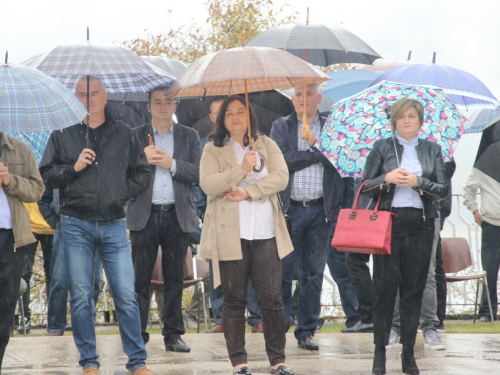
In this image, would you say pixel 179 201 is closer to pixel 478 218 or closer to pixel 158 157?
pixel 158 157

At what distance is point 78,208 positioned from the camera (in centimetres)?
725

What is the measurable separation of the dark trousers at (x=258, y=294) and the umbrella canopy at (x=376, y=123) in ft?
4.44

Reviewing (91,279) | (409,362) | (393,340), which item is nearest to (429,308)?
(393,340)

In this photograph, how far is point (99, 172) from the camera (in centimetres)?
734

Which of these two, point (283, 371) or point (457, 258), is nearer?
point (283, 371)

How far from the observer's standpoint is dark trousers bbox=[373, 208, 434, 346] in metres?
7.37

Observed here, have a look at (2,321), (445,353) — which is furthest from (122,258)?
(445,353)

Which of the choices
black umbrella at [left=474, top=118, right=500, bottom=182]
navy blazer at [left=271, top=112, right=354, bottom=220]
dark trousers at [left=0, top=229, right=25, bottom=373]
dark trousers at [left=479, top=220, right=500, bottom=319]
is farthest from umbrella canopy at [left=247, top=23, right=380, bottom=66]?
dark trousers at [left=0, top=229, right=25, bottom=373]

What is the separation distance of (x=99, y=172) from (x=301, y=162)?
232cm

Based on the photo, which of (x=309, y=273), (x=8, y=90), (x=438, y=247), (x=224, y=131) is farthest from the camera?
(x=438, y=247)

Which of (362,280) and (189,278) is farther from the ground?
(362,280)

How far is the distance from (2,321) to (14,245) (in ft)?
1.94

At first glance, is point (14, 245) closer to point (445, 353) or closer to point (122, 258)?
point (122, 258)

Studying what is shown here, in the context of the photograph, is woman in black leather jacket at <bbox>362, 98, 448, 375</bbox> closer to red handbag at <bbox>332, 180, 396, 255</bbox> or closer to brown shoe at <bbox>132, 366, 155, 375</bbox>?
red handbag at <bbox>332, 180, 396, 255</bbox>
